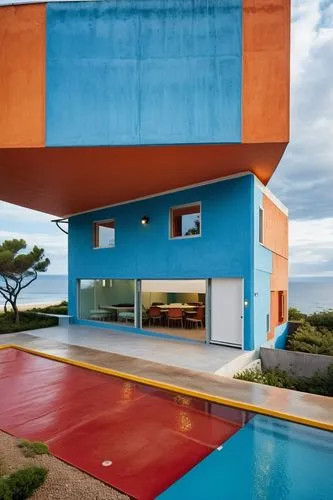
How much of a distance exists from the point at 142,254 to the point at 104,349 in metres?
3.81

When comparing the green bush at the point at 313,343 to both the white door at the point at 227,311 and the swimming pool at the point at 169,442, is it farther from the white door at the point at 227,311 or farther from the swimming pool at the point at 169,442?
the swimming pool at the point at 169,442

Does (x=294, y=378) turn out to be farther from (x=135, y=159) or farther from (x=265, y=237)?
(x=135, y=159)

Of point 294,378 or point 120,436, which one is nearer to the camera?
point 120,436

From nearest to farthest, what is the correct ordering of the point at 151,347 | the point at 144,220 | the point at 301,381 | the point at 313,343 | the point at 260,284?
the point at 301,381
the point at 151,347
the point at 260,284
the point at 313,343
the point at 144,220

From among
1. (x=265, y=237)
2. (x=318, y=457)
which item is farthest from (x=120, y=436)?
(x=265, y=237)

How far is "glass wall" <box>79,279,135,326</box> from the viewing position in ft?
42.6

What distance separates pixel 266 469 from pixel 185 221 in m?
8.14

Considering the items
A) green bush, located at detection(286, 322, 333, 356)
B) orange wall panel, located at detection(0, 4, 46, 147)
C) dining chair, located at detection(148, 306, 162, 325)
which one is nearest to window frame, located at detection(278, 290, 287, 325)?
green bush, located at detection(286, 322, 333, 356)

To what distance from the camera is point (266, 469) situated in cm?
369

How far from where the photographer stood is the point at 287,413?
4957mm

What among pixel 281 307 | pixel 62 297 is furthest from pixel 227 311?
pixel 62 297

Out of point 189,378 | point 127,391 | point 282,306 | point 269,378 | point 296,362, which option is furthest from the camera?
point 282,306

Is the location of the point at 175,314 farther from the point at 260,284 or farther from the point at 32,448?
the point at 32,448

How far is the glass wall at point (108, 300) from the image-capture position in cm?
1298
